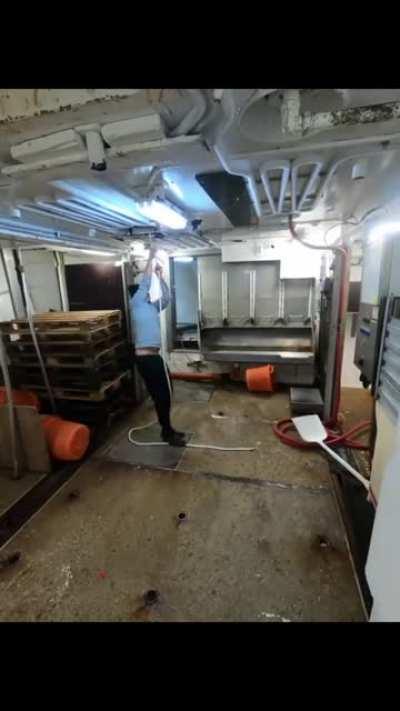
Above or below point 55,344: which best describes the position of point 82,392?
below

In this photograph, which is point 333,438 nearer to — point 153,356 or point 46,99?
point 153,356

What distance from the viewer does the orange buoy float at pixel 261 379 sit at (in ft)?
13.6

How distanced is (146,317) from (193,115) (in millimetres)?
2238

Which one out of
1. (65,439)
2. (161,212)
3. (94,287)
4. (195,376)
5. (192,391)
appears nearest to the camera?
(161,212)

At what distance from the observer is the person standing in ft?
9.52

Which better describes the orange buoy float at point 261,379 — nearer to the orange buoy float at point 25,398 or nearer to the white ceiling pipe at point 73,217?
the white ceiling pipe at point 73,217

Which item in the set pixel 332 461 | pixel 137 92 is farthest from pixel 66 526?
pixel 137 92

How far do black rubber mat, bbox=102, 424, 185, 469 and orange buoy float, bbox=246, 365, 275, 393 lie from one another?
Answer: 67.5 inches

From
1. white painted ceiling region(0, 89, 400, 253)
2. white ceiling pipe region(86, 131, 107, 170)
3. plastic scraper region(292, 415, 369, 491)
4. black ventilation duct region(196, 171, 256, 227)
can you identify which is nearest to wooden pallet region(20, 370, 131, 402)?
white painted ceiling region(0, 89, 400, 253)

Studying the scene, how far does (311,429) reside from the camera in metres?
2.69

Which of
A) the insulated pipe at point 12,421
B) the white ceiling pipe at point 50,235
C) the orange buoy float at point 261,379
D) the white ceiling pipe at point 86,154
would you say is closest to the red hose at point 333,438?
the orange buoy float at point 261,379

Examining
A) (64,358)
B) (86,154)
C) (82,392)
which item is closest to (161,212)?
(86,154)
